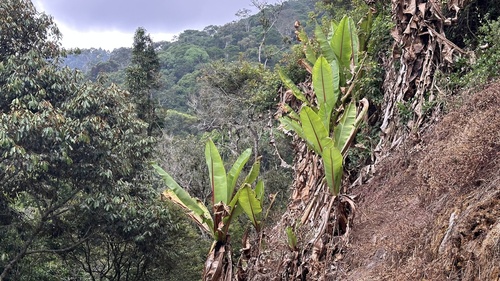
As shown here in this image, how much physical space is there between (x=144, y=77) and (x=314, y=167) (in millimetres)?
11059

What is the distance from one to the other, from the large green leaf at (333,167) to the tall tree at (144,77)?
11.6m

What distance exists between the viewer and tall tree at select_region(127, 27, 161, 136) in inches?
623

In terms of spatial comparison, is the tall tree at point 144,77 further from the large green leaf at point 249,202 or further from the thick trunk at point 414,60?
the thick trunk at point 414,60

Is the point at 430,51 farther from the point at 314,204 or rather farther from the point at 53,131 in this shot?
the point at 53,131

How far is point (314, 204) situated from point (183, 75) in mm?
31893

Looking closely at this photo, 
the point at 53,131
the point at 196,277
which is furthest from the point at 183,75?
the point at 53,131

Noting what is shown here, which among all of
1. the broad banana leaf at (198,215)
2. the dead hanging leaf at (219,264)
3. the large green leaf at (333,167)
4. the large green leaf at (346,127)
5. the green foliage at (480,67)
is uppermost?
the green foliage at (480,67)

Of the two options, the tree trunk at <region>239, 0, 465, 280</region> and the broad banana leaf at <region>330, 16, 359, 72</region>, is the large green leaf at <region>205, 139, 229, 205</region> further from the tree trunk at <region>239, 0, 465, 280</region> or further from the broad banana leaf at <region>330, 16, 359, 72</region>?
the broad banana leaf at <region>330, 16, 359, 72</region>

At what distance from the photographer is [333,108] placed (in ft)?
19.5

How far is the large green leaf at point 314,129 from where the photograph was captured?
4.96m

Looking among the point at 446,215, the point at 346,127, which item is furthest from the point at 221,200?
the point at 446,215

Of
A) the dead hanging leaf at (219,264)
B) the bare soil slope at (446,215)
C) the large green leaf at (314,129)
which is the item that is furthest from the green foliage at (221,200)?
the bare soil slope at (446,215)

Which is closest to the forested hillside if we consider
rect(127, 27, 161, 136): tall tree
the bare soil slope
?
the bare soil slope

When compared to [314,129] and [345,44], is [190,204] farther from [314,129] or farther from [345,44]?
[345,44]
